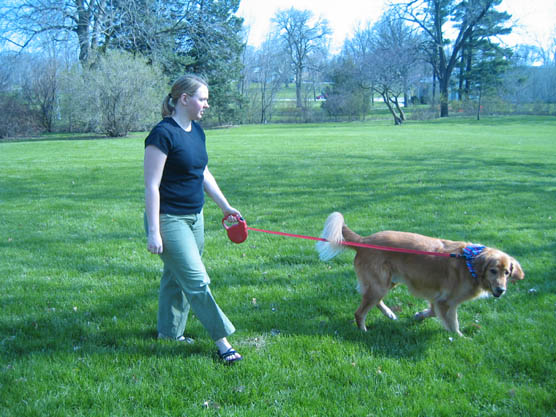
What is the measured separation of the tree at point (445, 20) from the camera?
52.7 metres

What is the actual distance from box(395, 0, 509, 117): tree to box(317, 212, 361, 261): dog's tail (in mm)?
54395

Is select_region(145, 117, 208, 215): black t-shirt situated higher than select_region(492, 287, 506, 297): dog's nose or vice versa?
select_region(145, 117, 208, 215): black t-shirt

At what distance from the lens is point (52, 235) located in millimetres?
7535

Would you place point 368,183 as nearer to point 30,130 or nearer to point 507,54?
point 30,130

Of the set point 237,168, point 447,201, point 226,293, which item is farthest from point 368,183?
point 226,293

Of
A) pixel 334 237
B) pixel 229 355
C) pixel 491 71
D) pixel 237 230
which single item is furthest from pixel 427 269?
pixel 491 71

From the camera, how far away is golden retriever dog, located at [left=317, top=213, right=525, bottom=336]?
12.8 ft

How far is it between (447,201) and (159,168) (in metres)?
7.66

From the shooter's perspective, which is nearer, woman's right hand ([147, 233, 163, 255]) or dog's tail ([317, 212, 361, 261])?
woman's right hand ([147, 233, 163, 255])

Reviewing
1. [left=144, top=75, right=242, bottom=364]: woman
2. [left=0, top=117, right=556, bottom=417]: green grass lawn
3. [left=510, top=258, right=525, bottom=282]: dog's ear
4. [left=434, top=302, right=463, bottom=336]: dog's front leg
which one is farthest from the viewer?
[left=434, top=302, right=463, bottom=336]: dog's front leg

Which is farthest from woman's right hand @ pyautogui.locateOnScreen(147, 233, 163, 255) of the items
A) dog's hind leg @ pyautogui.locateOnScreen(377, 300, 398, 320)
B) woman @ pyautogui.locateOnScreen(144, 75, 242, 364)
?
dog's hind leg @ pyautogui.locateOnScreen(377, 300, 398, 320)

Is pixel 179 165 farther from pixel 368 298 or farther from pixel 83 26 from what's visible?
pixel 83 26

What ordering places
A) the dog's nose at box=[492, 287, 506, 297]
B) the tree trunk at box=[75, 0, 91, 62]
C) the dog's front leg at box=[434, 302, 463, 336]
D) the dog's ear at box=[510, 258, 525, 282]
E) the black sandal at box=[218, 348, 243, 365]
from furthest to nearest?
the tree trunk at box=[75, 0, 91, 62] → the dog's front leg at box=[434, 302, 463, 336] → the dog's ear at box=[510, 258, 525, 282] → the dog's nose at box=[492, 287, 506, 297] → the black sandal at box=[218, 348, 243, 365]

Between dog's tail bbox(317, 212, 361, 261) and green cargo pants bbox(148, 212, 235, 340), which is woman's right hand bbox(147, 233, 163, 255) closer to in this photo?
green cargo pants bbox(148, 212, 235, 340)
